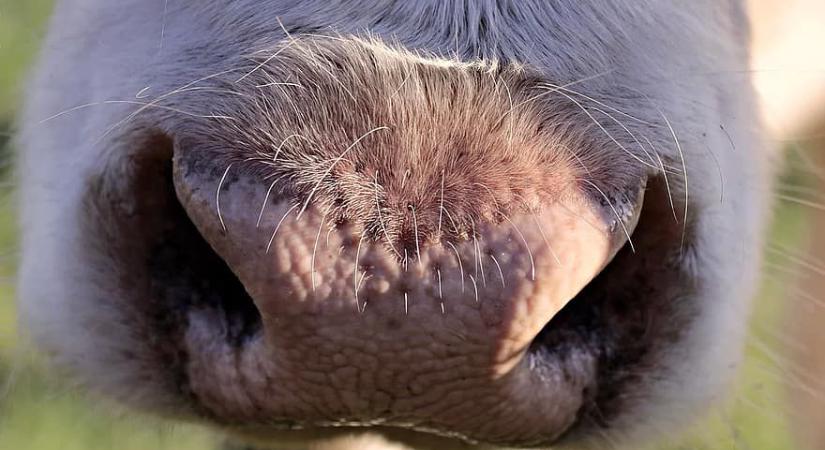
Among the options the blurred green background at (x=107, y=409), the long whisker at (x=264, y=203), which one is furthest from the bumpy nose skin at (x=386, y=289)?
the blurred green background at (x=107, y=409)

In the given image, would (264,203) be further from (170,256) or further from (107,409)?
(107,409)

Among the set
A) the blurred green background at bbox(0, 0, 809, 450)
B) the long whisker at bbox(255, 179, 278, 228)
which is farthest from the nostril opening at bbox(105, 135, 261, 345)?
the blurred green background at bbox(0, 0, 809, 450)

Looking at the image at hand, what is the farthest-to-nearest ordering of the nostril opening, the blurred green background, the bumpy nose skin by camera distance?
1. the blurred green background
2. the nostril opening
3. the bumpy nose skin

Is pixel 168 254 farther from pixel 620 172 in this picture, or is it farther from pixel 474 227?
pixel 620 172

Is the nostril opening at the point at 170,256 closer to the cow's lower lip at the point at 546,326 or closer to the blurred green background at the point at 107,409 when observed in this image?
the cow's lower lip at the point at 546,326

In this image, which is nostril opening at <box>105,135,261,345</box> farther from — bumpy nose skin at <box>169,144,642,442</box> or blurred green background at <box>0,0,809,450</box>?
blurred green background at <box>0,0,809,450</box>
